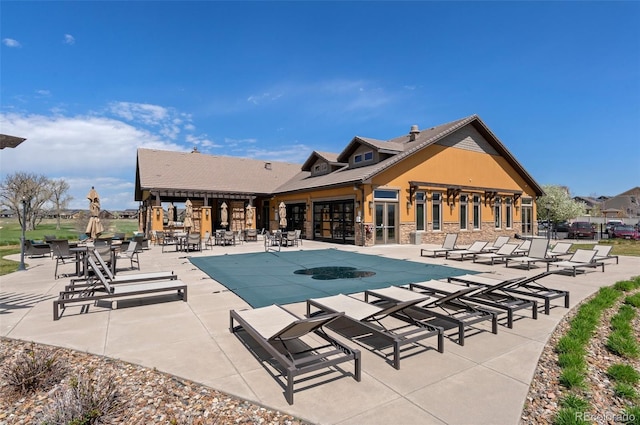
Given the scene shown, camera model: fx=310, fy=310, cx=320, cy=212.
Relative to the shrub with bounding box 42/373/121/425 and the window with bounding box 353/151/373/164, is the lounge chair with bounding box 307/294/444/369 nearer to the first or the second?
the shrub with bounding box 42/373/121/425

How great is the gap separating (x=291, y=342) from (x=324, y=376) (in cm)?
79

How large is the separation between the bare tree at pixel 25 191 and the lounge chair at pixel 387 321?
3878 centimetres

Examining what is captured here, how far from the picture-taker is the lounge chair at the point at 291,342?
113 inches

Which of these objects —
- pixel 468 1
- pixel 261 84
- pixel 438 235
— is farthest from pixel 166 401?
pixel 438 235

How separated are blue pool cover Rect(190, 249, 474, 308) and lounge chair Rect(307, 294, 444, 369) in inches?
68.1

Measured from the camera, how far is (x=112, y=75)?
13062 mm

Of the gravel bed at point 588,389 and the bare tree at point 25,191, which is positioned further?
the bare tree at point 25,191

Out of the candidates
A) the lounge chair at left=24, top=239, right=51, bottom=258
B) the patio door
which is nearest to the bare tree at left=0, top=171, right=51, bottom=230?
the lounge chair at left=24, top=239, right=51, bottom=258

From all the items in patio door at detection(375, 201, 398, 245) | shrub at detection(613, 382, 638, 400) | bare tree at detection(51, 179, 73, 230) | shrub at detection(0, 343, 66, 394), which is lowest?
shrub at detection(613, 382, 638, 400)

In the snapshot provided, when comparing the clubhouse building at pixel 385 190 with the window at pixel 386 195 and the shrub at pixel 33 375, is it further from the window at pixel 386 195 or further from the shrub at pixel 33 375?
the shrub at pixel 33 375

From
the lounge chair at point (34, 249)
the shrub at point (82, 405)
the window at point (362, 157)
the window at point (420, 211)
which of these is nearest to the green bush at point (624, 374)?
the shrub at point (82, 405)

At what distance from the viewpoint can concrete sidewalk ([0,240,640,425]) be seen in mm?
2627

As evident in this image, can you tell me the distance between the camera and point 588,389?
3.08m

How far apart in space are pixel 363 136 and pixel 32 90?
50.2 feet
